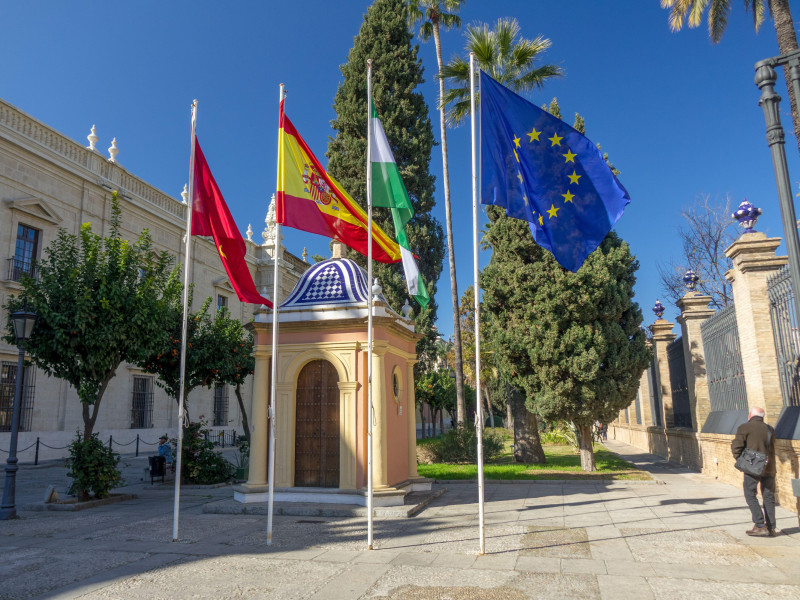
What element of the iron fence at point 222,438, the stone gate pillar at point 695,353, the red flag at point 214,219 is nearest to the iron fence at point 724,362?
the stone gate pillar at point 695,353

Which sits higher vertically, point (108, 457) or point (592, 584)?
point (108, 457)

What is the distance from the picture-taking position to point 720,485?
1302 cm

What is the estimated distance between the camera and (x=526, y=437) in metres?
18.4

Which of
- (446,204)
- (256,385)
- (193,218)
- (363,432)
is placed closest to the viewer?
(193,218)

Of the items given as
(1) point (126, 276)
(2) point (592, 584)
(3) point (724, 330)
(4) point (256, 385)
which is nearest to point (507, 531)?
(2) point (592, 584)

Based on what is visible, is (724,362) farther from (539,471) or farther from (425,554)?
(425,554)

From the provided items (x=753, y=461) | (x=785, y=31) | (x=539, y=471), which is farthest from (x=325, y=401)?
(x=785, y=31)

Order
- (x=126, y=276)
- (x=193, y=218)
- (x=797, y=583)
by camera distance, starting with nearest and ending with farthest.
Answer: (x=797, y=583) < (x=193, y=218) < (x=126, y=276)

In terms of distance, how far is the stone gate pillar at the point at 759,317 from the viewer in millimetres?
10617

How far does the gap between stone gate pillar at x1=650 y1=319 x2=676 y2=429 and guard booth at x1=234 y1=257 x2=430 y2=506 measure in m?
11.1

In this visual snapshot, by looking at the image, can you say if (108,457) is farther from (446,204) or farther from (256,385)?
(446,204)

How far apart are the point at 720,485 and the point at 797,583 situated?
27.0 ft

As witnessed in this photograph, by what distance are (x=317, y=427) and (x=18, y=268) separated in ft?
49.9

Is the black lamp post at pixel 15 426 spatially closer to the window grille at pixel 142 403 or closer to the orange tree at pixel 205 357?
the orange tree at pixel 205 357
